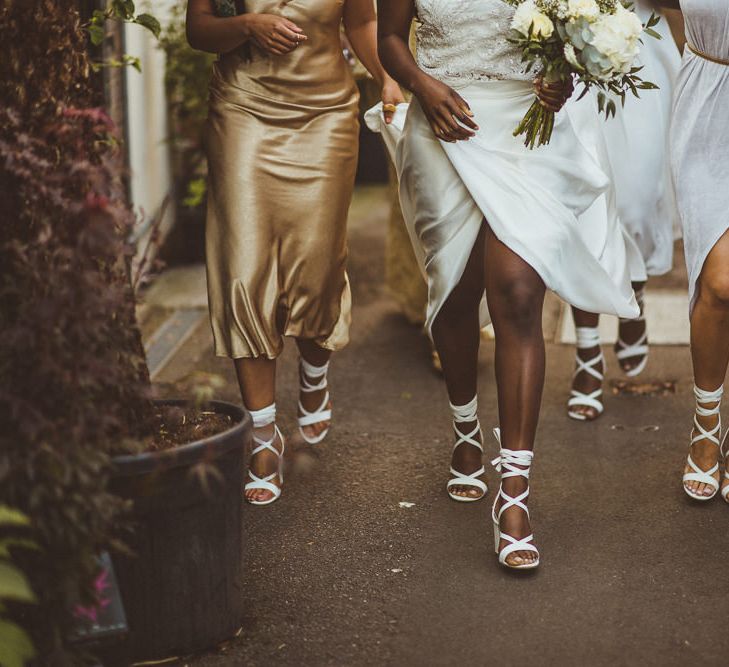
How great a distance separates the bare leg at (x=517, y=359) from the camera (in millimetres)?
4047

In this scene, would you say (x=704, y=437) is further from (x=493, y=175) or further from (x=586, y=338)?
(x=493, y=175)

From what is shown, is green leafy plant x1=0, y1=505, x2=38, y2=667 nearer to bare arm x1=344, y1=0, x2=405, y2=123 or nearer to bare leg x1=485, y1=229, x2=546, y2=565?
bare leg x1=485, y1=229, x2=546, y2=565

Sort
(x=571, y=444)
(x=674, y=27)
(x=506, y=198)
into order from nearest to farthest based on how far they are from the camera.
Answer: (x=506, y=198) → (x=571, y=444) → (x=674, y=27)

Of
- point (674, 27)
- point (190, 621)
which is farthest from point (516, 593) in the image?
point (674, 27)

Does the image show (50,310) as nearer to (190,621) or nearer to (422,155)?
(190,621)

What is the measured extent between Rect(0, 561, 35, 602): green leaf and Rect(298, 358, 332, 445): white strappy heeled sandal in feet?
8.19

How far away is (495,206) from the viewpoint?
13.6 feet

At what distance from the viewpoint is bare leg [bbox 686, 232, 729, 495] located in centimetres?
446

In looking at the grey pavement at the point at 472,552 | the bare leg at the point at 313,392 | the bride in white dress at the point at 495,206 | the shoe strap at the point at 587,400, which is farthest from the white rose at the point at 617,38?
the shoe strap at the point at 587,400

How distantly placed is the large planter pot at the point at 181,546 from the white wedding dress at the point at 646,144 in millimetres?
2854

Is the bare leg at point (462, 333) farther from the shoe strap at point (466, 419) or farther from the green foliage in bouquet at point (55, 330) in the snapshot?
the green foliage in bouquet at point (55, 330)

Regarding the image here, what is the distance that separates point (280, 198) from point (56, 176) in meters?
1.75

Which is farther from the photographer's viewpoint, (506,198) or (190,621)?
(506,198)

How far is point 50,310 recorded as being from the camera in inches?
111
